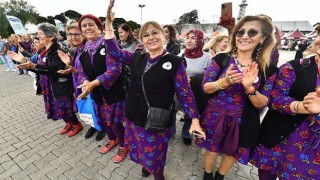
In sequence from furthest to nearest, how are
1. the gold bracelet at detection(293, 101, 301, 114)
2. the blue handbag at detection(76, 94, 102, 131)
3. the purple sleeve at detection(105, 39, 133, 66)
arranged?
the blue handbag at detection(76, 94, 102, 131) → the purple sleeve at detection(105, 39, 133, 66) → the gold bracelet at detection(293, 101, 301, 114)

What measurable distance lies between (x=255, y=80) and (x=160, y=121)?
3.26ft

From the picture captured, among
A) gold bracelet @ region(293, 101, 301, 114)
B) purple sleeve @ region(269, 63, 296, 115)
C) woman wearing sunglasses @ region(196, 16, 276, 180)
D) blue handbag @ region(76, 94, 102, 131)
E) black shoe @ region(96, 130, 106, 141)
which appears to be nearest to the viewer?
gold bracelet @ region(293, 101, 301, 114)

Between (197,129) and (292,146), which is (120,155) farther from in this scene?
(292,146)

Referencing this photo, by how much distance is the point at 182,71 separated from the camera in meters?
1.88

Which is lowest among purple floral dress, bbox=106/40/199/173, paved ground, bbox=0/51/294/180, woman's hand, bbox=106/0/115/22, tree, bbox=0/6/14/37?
paved ground, bbox=0/51/294/180

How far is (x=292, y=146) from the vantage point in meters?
1.65

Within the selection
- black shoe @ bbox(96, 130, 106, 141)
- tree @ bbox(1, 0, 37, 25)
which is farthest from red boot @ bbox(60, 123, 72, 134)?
tree @ bbox(1, 0, 37, 25)

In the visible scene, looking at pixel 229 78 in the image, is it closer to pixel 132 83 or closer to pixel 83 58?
pixel 132 83

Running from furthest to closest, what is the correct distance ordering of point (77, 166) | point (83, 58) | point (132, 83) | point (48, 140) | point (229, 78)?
point (48, 140) < point (77, 166) < point (83, 58) < point (132, 83) < point (229, 78)

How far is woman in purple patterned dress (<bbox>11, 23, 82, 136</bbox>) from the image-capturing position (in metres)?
2.97

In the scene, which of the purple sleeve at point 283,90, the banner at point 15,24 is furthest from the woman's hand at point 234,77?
the banner at point 15,24

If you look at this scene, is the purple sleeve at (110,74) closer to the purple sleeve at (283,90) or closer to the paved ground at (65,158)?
the paved ground at (65,158)

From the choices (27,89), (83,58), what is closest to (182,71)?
(83,58)

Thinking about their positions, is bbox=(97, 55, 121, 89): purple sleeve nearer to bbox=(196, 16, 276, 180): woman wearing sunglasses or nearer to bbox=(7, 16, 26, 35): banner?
bbox=(196, 16, 276, 180): woman wearing sunglasses
